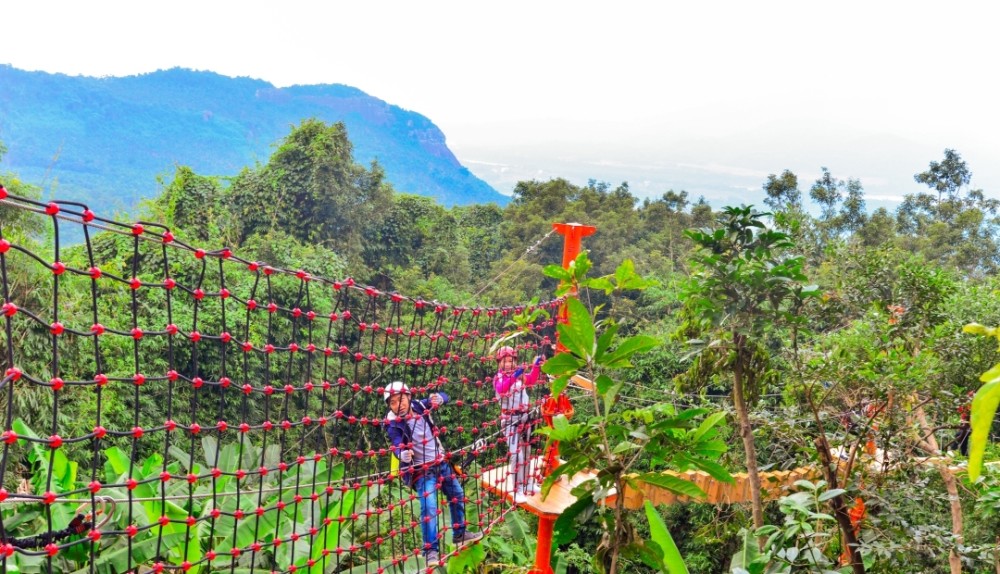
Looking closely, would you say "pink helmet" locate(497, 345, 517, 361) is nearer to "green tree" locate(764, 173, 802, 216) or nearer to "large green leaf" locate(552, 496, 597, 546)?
"large green leaf" locate(552, 496, 597, 546)

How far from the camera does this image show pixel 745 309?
6.06 ft

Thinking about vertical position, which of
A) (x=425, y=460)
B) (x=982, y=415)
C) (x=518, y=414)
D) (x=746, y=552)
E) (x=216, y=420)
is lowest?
(x=216, y=420)

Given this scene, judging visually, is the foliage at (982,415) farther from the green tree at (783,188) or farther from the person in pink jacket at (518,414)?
the green tree at (783,188)

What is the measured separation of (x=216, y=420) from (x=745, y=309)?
7614 mm

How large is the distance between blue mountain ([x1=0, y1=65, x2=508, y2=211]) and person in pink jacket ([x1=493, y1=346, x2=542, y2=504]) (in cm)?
2963

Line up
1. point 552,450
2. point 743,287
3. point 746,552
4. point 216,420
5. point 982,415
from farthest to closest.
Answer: point 216,420, point 552,450, point 743,287, point 746,552, point 982,415

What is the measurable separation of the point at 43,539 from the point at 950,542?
6.23 feet

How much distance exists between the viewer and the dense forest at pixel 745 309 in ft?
5.87

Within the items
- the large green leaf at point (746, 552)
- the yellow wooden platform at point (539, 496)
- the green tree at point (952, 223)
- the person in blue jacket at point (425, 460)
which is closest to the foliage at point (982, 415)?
the large green leaf at point (746, 552)

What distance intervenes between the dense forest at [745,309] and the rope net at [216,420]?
0.22 m

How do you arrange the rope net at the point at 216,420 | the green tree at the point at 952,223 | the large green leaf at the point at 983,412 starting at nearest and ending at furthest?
the large green leaf at the point at 983,412, the rope net at the point at 216,420, the green tree at the point at 952,223

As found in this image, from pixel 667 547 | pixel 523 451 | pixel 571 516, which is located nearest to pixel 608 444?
pixel 571 516

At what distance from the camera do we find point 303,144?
13.9 metres

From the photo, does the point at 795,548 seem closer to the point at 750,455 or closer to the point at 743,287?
the point at 750,455
